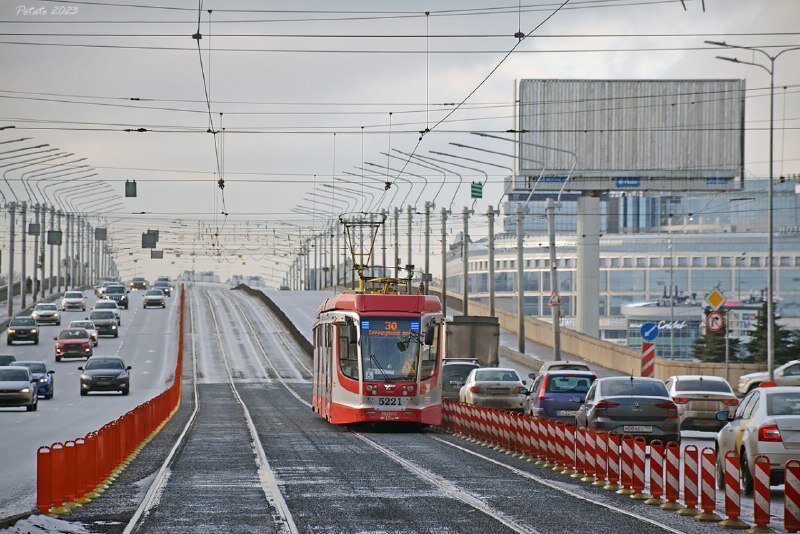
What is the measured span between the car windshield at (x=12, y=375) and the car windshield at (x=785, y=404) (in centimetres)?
3031

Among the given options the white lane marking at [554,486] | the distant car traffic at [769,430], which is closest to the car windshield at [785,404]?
the distant car traffic at [769,430]

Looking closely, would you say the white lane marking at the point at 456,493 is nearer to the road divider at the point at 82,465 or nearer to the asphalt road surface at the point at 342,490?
the asphalt road surface at the point at 342,490

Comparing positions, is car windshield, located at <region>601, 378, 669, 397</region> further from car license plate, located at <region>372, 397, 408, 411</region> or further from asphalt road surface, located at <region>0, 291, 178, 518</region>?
asphalt road surface, located at <region>0, 291, 178, 518</region>

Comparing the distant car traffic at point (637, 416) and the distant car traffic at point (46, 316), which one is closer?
the distant car traffic at point (637, 416)

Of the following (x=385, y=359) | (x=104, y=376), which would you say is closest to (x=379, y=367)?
(x=385, y=359)

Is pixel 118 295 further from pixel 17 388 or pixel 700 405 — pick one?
pixel 700 405

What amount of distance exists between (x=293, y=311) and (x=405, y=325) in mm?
84435

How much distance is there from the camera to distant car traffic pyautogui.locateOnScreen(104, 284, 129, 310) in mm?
116375

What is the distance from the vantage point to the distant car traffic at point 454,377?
1800 inches

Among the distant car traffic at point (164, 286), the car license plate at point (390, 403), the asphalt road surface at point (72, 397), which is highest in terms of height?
the distant car traffic at point (164, 286)

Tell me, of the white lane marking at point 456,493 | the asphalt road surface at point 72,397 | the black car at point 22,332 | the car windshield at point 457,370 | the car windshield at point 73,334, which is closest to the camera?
the white lane marking at point 456,493

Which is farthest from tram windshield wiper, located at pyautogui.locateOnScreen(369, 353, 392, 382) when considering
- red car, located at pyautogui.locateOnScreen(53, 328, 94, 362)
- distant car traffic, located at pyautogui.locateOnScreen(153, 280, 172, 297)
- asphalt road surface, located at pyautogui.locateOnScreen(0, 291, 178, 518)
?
distant car traffic, located at pyautogui.locateOnScreen(153, 280, 172, 297)

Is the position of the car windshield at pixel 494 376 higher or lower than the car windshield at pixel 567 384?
lower

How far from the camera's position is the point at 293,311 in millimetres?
117688
